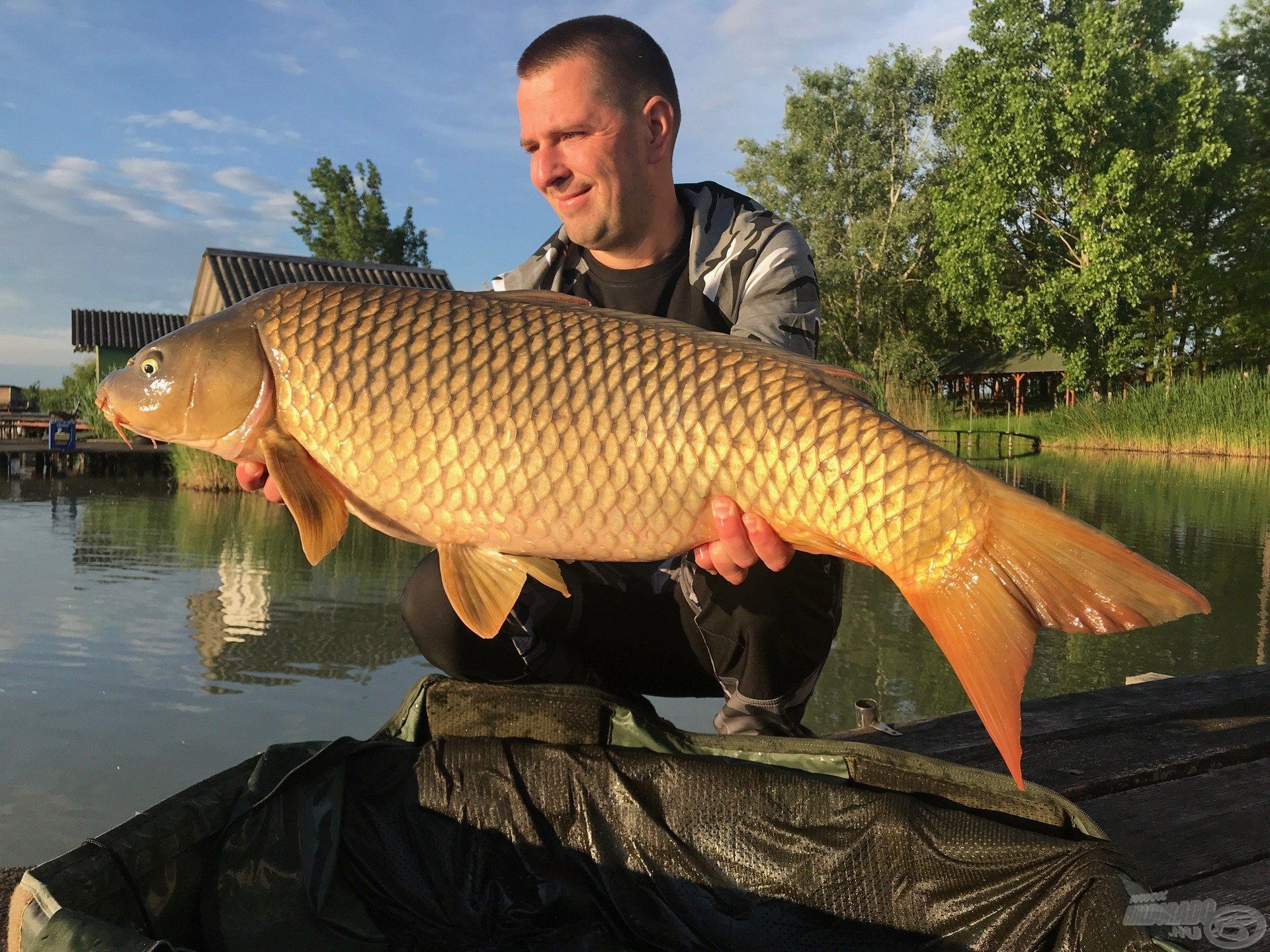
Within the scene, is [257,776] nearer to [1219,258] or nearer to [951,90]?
[951,90]

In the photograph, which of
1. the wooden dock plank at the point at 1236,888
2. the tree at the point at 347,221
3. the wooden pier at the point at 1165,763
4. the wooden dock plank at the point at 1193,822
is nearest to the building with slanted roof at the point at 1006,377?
the tree at the point at 347,221

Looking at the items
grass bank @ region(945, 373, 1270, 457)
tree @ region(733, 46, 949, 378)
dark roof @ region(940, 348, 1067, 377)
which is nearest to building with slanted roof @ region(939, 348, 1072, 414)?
dark roof @ region(940, 348, 1067, 377)

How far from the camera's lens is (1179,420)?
15.2m

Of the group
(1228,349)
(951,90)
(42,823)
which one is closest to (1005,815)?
(42,823)

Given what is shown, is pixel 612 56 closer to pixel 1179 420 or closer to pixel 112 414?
pixel 112 414

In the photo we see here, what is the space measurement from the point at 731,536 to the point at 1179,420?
16154mm

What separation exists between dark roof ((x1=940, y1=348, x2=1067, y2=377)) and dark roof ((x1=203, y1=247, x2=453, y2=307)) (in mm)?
14674

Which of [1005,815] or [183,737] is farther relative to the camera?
[183,737]

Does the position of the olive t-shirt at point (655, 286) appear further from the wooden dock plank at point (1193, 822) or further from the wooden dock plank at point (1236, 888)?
the wooden dock plank at point (1236, 888)

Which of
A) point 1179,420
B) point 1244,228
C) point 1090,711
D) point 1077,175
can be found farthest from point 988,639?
point 1244,228

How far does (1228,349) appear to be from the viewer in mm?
20422

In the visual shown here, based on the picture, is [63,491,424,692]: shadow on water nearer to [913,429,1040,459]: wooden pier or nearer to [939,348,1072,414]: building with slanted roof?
[913,429,1040,459]: wooden pier

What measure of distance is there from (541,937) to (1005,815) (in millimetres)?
603

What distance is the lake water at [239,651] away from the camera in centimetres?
284
